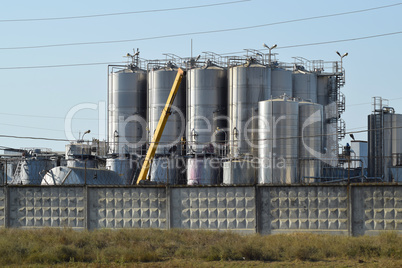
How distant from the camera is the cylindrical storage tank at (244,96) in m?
45.8

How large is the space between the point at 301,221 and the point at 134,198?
675cm

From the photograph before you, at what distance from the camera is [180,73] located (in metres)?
43.6

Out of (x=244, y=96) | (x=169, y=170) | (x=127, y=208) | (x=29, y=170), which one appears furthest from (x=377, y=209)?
(x=29, y=170)

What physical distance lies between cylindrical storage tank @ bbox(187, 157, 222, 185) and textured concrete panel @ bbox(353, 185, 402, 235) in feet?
67.4

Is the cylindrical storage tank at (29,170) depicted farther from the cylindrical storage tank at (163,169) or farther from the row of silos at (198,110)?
the cylindrical storage tank at (163,169)

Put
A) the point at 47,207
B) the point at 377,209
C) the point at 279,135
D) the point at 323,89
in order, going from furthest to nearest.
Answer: the point at 323,89, the point at 279,135, the point at 47,207, the point at 377,209

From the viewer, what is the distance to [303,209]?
80.8ft

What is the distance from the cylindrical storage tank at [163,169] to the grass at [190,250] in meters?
22.3

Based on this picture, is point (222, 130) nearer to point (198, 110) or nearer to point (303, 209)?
point (198, 110)

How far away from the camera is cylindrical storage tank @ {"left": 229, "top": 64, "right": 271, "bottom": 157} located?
45.8m

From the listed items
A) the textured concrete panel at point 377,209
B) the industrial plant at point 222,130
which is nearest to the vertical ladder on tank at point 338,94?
the industrial plant at point 222,130

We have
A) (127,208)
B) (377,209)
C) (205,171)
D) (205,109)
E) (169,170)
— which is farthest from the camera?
(205,109)

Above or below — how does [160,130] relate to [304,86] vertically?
below

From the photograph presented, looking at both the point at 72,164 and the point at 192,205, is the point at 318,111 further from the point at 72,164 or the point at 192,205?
the point at 192,205
